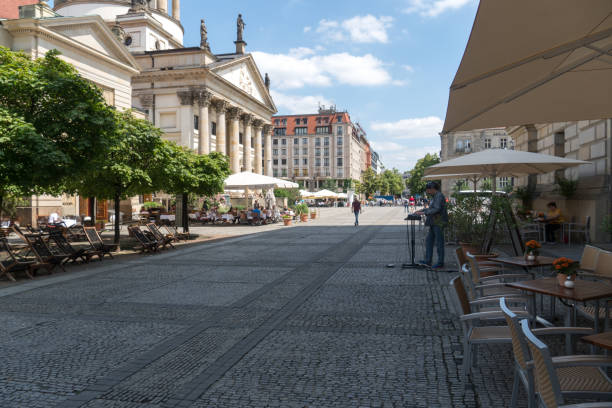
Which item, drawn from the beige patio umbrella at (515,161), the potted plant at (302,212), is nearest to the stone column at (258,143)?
the potted plant at (302,212)

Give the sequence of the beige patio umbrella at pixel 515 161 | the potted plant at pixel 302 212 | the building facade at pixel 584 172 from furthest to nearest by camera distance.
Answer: the potted plant at pixel 302 212, the building facade at pixel 584 172, the beige patio umbrella at pixel 515 161

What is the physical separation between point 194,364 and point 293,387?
1202 mm

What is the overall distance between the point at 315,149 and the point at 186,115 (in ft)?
227

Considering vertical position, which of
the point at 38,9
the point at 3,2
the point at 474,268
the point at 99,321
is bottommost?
the point at 99,321

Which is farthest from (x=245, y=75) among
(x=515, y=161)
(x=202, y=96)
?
(x=515, y=161)

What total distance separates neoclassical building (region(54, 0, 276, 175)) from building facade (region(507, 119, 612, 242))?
101 ft

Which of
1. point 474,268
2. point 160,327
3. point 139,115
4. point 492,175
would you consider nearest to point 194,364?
point 160,327

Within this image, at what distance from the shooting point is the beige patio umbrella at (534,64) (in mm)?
3158

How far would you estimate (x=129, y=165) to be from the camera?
49.6 feet

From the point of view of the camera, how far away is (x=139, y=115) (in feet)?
111

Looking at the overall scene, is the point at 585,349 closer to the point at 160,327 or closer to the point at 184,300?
the point at 160,327

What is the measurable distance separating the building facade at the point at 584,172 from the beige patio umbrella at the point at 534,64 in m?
6.90

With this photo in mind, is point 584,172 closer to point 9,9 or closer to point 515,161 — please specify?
point 515,161

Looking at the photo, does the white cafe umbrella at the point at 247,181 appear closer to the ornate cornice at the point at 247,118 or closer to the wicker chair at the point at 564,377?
the wicker chair at the point at 564,377
